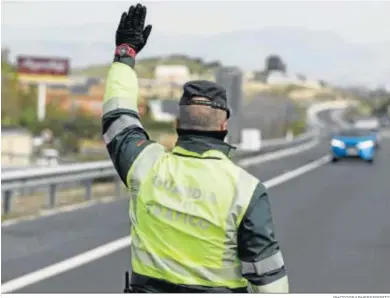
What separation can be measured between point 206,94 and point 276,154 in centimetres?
2328

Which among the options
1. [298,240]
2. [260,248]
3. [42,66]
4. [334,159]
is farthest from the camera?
[42,66]

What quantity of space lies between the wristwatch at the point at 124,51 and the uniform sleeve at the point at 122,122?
8 centimetres

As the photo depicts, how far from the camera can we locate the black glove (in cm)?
390

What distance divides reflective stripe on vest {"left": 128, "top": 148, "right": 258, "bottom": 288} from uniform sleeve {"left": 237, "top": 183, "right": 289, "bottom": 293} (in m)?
0.04

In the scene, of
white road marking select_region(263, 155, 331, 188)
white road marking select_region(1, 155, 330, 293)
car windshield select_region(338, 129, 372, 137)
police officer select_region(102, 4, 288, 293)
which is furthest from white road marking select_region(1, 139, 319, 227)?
police officer select_region(102, 4, 288, 293)

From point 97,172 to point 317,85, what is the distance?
3.72 meters

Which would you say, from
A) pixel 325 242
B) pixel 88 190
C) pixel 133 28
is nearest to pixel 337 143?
pixel 88 190

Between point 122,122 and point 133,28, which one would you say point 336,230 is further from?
point 122,122

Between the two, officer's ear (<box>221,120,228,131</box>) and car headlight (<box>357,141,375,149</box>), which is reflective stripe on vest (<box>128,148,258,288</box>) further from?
car headlight (<box>357,141,375,149</box>)

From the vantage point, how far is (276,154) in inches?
1054

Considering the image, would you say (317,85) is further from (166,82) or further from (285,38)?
(166,82)

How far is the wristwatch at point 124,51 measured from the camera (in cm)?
389

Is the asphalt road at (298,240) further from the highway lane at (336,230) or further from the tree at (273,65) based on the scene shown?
the tree at (273,65)

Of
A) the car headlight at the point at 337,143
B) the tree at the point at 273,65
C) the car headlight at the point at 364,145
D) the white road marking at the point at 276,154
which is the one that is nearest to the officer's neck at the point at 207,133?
the tree at the point at 273,65
